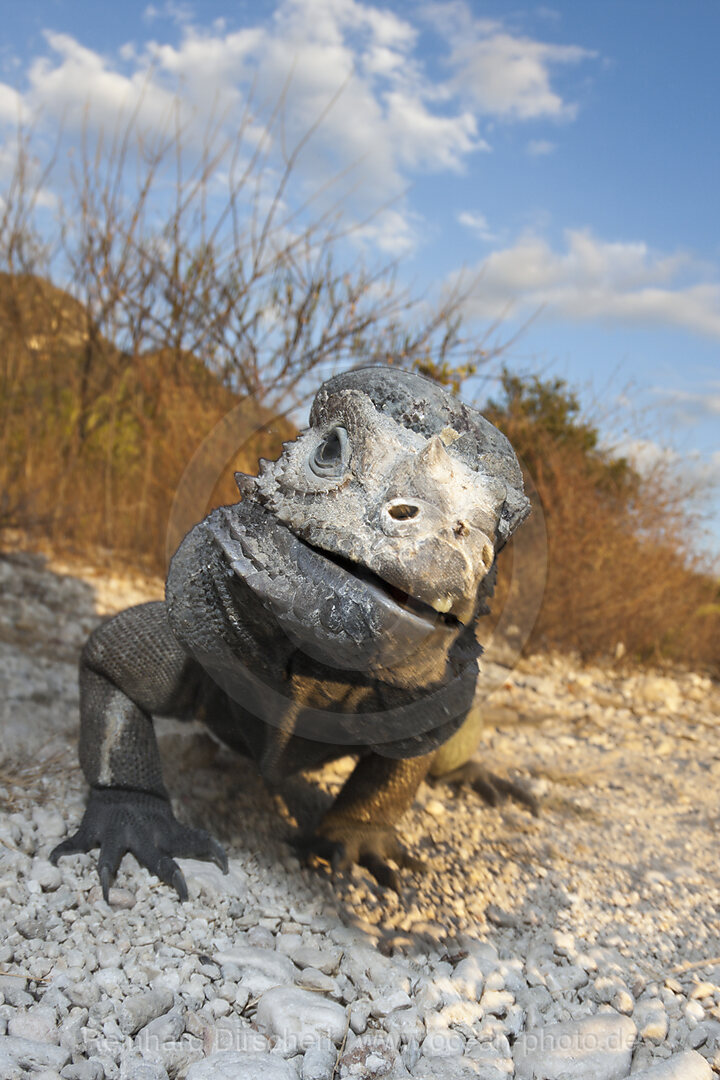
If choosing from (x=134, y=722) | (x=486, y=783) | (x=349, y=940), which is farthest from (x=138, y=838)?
(x=486, y=783)

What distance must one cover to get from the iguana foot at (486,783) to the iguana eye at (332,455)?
321 centimetres

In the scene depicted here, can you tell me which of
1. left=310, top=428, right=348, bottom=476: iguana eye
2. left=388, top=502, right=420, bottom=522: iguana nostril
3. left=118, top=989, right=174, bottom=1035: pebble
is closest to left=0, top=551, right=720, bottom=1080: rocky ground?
left=118, top=989, right=174, bottom=1035: pebble

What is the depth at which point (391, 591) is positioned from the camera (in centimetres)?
212

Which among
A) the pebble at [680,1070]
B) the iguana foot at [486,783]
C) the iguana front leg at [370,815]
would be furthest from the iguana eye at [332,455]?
the iguana foot at [486,783]

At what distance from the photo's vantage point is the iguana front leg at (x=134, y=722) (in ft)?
10.9

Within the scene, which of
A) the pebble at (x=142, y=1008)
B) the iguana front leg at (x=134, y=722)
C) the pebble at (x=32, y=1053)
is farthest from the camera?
the iguana front leg at (x=134, y=722)

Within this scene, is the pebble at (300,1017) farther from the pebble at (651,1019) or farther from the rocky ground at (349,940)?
the pebble at (651,1019)

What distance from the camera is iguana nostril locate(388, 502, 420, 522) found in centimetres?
209

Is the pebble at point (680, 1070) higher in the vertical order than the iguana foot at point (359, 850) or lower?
higher

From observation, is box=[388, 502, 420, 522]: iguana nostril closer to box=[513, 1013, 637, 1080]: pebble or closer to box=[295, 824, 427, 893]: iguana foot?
box=[513, 1013, 637, 1080]: pebble

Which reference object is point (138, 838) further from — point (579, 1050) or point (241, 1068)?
point (579, 1050)

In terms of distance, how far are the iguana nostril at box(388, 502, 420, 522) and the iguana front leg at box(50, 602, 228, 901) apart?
1.70 metres

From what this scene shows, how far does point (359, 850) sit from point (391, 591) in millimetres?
2036

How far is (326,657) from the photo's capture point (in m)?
2.39
